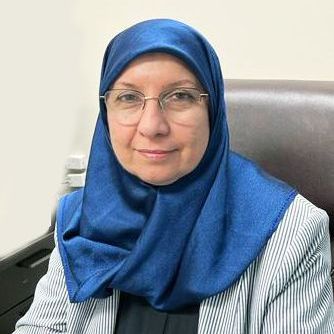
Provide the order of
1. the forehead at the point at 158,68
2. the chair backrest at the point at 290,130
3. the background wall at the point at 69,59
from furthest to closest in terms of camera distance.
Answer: the background wall at the point at 69,59 → the chair backrest at the point at 290,130 → the forehead at the point at 158,68

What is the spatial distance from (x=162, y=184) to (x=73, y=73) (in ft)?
3.18

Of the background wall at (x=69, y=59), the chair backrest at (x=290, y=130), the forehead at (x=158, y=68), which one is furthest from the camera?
the background wall at (x=69, y=59)

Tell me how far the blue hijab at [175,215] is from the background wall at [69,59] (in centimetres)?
57

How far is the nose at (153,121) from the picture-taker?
2.99 feet

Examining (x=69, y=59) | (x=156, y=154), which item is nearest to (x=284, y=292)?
(x=156, y=154)

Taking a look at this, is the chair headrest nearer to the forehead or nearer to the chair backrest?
the chair backrest

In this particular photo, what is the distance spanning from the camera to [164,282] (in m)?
1.01

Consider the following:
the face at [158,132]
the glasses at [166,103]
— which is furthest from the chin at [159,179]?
the glasses at [166,103]

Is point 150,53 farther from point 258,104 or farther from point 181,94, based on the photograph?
point 258,104

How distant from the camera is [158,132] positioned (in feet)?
3.00

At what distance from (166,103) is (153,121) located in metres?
0.05

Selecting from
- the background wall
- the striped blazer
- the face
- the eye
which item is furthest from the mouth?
the background wall

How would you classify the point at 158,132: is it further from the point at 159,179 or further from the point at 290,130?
the point at 290,130

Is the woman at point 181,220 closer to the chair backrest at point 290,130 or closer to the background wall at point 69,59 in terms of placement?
the chair backrest at point 290,130
